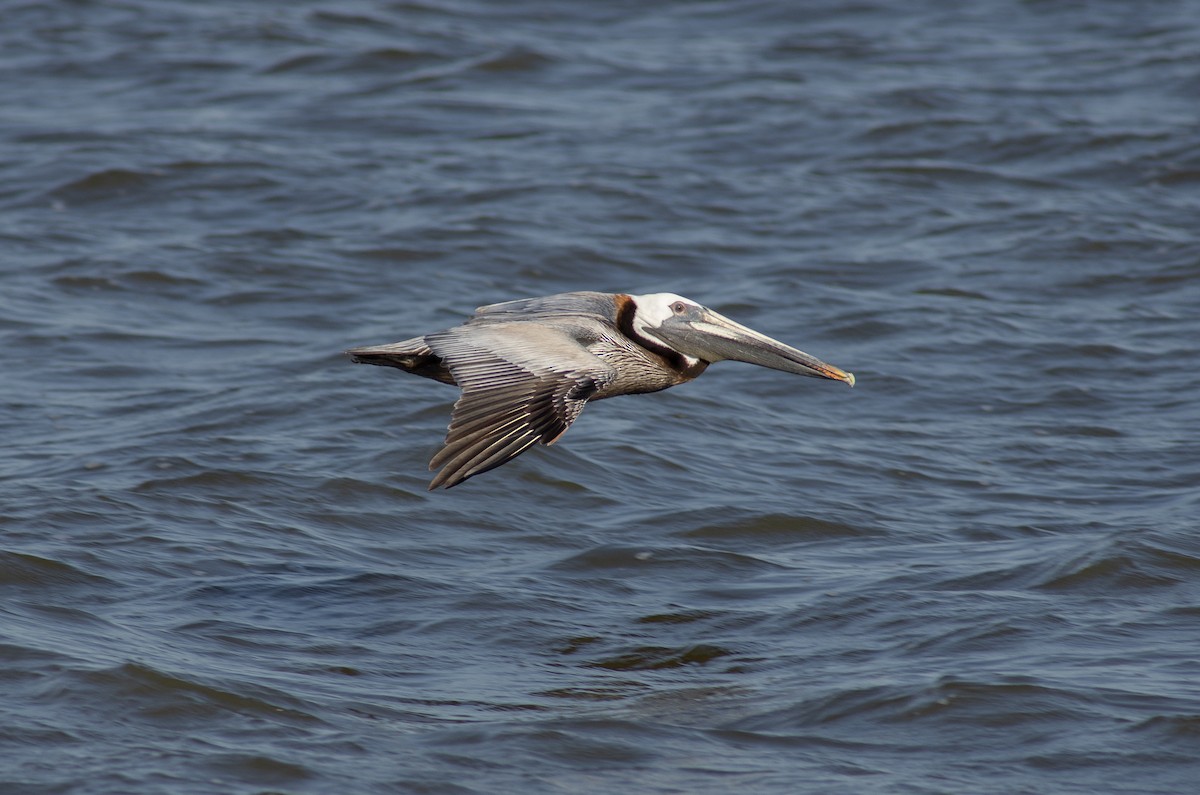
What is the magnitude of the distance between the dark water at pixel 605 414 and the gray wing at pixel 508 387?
1026 mm

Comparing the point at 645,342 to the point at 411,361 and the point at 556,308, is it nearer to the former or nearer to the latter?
the point at 556,308

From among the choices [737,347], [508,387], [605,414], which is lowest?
[605,414]

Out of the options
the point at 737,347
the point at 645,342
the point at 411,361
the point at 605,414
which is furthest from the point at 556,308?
the point at 605,414

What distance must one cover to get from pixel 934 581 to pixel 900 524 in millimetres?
967

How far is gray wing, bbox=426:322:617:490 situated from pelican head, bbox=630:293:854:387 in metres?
0.63

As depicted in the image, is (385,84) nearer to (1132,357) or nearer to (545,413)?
(1132,357)

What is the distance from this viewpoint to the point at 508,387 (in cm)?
659

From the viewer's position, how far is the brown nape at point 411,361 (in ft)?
24.5

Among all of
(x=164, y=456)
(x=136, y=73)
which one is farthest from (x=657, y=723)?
(x=136, y=73)

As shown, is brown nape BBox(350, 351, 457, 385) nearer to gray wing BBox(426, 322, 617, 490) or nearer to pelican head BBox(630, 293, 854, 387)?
gray wing BBox(426, 322, 617, 490)

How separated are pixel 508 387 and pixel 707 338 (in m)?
1.39

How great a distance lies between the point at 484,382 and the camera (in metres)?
6.66

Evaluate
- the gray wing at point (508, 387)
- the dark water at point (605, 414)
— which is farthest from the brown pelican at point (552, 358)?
the dark water at point (605, 414)

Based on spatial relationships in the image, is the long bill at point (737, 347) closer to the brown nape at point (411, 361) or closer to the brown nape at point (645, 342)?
the brown nape at point (645, 342)
